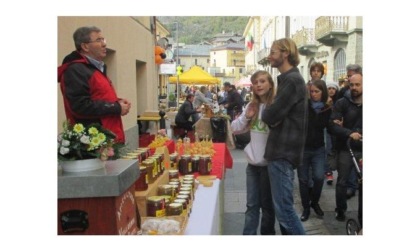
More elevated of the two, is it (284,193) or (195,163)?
(195,163)

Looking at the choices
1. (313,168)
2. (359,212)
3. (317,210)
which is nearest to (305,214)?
(317,210)

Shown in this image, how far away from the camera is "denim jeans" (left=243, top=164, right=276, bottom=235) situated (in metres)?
2.88

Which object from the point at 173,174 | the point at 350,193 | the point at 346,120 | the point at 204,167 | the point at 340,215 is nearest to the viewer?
the point at 173,174

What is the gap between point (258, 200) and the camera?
117 inches

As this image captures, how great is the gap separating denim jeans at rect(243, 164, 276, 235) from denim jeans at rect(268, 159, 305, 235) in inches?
7.0

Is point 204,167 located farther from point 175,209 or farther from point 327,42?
point 327,42

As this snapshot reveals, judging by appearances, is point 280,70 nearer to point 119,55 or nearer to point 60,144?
point 60,144

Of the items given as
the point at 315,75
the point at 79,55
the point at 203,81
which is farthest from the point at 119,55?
the point at 203,81

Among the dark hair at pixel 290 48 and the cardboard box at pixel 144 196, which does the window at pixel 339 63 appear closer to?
the dark hair at pixel 290 48

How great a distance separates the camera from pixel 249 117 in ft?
9.37

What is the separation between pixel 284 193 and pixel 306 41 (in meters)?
15.5

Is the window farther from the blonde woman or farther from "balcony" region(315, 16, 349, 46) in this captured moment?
the blonde woman

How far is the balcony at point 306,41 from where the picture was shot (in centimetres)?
1678
